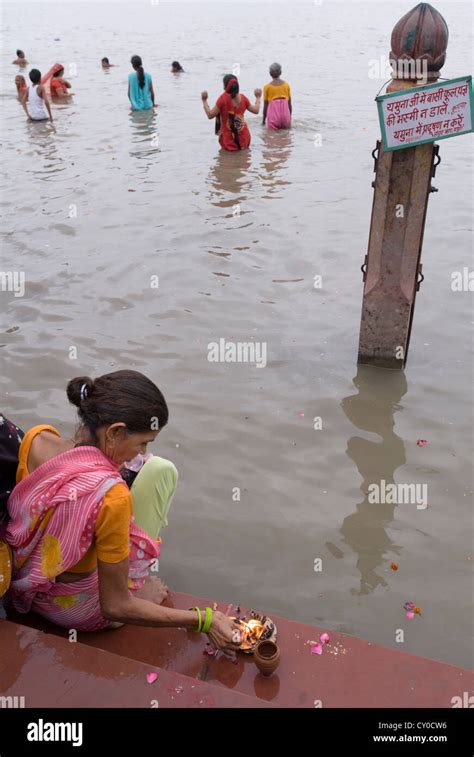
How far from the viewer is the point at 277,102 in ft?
39.6

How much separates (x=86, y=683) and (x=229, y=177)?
8630mm

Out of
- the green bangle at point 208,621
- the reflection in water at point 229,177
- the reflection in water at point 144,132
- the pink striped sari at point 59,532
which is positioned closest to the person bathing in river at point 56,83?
the reflection in water at point 144,132

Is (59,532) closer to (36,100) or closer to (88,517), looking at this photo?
(88,517)

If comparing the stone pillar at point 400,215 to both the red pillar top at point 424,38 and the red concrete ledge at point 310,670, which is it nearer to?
the red pillar top at point 424,38

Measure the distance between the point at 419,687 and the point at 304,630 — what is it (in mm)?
473

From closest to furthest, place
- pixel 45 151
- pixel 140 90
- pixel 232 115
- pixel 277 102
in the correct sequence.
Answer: pixel 232 115 < pixel 45 151 < pixel 277 102 < pixel 140 90

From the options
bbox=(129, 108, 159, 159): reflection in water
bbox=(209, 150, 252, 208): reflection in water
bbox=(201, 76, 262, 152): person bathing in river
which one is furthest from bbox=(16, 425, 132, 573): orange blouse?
bbox=(129, 108, 159, 159): reflection in water

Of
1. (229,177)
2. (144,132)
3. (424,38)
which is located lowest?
(229,177)

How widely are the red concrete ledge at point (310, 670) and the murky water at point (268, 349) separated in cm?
62

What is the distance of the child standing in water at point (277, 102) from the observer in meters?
11.9

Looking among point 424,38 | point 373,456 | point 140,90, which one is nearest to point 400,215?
point 424,38

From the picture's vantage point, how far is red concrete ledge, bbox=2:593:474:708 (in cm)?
230

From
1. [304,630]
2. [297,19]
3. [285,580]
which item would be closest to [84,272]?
[285,580]

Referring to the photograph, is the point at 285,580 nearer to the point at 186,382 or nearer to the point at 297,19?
the point at 186,382
